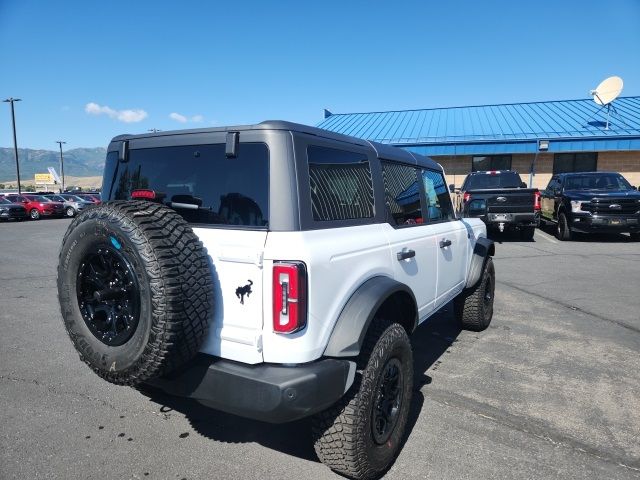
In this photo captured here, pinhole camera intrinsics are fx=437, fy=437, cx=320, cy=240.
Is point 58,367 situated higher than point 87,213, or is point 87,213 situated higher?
point 87,213

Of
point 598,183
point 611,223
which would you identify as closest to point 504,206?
point 611,223

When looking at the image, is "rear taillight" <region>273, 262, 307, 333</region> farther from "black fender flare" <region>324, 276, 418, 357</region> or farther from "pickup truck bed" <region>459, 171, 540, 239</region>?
"pickup truck bed" <region>459, 171, 540, 239</region>

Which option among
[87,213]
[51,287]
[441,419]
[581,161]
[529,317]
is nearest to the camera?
[87,213]

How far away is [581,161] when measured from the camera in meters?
20.2

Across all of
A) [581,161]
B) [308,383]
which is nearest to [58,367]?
Answer: [308,383]

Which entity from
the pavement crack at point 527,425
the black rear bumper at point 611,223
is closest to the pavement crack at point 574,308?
the pavement crack at point 527,425

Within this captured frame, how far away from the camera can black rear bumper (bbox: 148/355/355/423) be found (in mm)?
1979

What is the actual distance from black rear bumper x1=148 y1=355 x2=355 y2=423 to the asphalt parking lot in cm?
64

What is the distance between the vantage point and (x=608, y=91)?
793 inches

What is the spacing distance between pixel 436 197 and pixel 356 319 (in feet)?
7.12

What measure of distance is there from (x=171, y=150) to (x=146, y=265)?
0.90 metres

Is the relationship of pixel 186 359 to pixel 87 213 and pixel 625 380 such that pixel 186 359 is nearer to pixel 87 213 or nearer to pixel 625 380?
pixel 87 213

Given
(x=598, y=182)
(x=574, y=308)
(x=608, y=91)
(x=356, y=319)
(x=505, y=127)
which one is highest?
(x=608, y=91)

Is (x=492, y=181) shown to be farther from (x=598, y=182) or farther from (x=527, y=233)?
(x=598, y=182)
